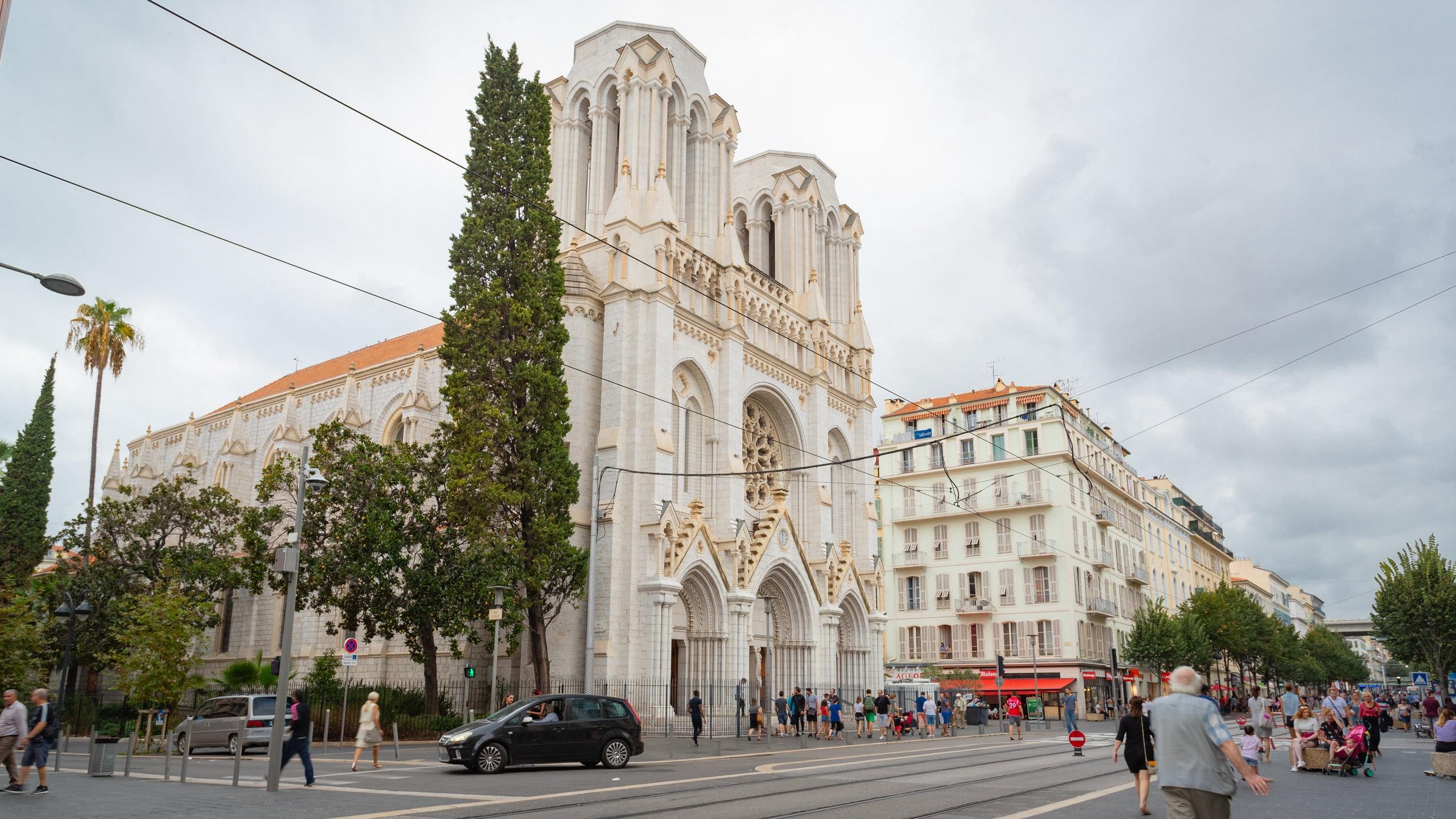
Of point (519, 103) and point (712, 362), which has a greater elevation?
point (519, 103)

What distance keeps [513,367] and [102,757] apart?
13997mm

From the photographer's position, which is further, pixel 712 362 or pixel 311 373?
pixel 311 373

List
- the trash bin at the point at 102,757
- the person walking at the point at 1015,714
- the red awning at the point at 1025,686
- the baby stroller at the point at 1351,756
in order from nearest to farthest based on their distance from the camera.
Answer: the trash bin at the point at 102,757
the baby stroller at the point at 1351,756
the person walking at the point at 1015,714
the red awning at the point at 1025,686

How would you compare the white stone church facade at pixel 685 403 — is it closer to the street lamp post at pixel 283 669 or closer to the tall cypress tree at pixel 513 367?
the tall cypress tree at pixel 513 367

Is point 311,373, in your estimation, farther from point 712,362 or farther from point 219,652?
point 712,362

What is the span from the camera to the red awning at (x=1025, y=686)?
48.3 metres

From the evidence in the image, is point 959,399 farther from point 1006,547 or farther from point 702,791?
point 702,791

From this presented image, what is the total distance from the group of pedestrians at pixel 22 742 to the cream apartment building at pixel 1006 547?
125 ft

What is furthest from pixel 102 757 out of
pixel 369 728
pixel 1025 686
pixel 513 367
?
pixel 1025 686

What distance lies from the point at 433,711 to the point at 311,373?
29.6 meters

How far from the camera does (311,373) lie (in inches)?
2028

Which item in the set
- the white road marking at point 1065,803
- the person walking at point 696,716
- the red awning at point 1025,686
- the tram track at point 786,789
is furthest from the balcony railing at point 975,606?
the white road marking at point 1065,803

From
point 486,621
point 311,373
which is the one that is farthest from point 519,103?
point 311,373

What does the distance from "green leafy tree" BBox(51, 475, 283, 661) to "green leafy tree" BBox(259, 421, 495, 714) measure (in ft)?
20.9
